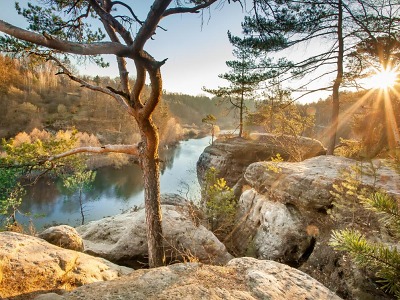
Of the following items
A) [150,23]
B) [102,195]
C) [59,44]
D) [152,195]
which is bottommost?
[102,195]

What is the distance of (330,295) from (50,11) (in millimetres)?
6388

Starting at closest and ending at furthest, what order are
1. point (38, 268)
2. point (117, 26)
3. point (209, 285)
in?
point (209, 285), point (38, 268), point (117, 26)

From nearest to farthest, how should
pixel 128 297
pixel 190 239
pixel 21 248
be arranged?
1. pixel 128 297
2. pixel 21 248
3. pixel 190 239

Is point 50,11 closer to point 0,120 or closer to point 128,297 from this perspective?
point 128,297

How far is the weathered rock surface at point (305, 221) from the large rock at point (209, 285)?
198 centimetres

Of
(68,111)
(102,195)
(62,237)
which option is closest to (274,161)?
(62,237)

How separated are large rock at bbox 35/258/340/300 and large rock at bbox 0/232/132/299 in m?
0.61

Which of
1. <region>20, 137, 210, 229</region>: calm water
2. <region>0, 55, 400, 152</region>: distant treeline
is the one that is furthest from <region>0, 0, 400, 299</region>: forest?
<region>0, 55, 400, 152</region>: distant treeline

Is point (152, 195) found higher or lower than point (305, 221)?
higher

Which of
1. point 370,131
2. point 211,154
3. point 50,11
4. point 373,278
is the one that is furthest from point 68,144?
point 211,154

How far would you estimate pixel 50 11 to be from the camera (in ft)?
14.6

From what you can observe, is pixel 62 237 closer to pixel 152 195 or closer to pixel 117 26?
pixel 152 195

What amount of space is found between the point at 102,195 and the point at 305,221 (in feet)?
62.9

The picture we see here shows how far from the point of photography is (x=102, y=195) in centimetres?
2073
